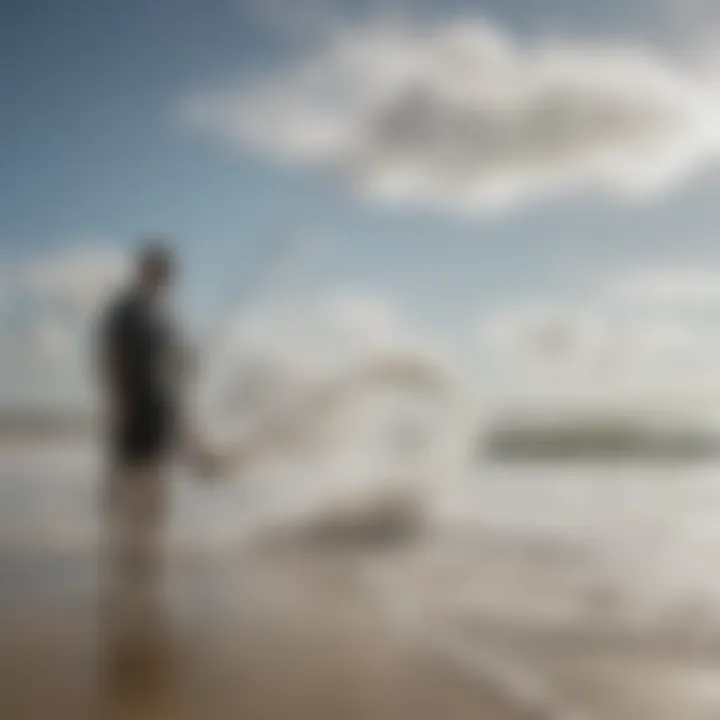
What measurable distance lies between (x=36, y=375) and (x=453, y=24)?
1.23 m

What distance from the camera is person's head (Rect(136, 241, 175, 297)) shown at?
214cm

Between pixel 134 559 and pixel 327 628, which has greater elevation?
pixel 134 559

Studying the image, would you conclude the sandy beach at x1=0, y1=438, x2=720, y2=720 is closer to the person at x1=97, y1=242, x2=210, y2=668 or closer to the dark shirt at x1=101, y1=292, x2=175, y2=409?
the person at x1=97, y1=242, x2=210, y2=668

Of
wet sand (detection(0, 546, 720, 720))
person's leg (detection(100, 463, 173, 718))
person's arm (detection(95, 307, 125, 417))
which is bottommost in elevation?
wet sand (detection(0, 546, 720, 720))

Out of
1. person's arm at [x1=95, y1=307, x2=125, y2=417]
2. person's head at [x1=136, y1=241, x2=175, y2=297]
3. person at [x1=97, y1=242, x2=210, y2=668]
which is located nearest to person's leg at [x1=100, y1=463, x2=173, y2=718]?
person at [x1=97, y1=242, x2=210, y2=668]

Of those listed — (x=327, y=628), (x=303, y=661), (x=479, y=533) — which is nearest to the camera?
(x=303, y=661)

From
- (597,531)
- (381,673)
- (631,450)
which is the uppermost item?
(631,450)

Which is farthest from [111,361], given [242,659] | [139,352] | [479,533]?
[479,533]

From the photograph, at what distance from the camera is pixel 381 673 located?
2.03m

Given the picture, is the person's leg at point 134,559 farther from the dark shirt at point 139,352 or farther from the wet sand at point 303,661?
the dark shirt at point 139,352

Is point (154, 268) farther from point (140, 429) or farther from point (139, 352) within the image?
point (140, 429)

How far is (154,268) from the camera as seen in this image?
215cm

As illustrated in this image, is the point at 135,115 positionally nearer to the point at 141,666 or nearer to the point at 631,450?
the point at 141,666

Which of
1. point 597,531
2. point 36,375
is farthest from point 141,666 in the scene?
point 597,531
